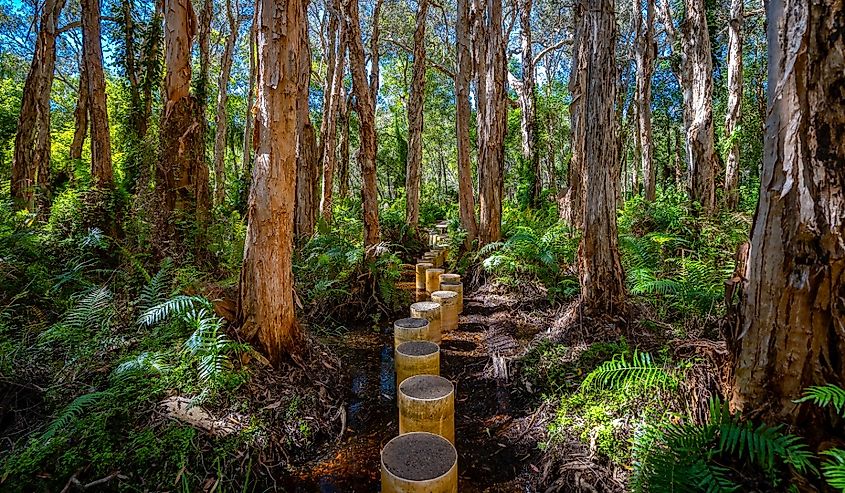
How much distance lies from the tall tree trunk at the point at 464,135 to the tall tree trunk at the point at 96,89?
7124 mm

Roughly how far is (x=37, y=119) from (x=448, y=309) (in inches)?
365

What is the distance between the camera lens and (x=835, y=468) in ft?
6.07

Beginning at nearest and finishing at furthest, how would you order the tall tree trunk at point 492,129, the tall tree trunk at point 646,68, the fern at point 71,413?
1. the fern at point 71,413
2. the tall tree trunk at point 492,129
3. the tall tree trunk at point 646,68

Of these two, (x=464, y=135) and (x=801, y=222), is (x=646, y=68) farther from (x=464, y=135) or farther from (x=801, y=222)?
(x=801, y=222)

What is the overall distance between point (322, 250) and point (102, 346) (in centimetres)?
443

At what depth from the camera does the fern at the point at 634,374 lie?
3.15 metres

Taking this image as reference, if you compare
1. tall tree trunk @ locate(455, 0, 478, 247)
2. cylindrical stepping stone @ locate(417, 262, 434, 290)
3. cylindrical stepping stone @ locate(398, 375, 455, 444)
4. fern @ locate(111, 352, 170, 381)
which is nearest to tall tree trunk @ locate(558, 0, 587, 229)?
tall tree trunk @ locate(455, 0, 478, 247)

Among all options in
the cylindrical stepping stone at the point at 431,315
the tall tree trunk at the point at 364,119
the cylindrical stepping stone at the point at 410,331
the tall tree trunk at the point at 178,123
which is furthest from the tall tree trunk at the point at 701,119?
the tall tree trunk at the point at 178,123

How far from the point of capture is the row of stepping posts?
2447 mm

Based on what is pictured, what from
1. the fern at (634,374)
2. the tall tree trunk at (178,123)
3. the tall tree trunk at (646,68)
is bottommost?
the fern at (634,374)

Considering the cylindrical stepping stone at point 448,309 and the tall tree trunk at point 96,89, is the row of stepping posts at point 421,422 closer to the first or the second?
the cylindrical stepping stone at point 448,309

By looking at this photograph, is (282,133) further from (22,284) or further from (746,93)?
(746,93)

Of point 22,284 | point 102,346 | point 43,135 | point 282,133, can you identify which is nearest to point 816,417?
point 282,133

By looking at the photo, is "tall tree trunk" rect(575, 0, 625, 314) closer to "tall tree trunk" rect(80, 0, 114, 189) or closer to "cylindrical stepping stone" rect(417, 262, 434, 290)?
"cylindrical stepping stone" rect(417, 262, 434, 290)
